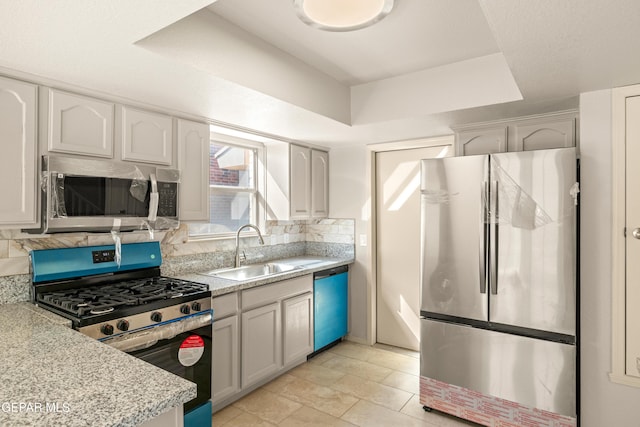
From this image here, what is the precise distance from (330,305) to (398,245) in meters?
0.92

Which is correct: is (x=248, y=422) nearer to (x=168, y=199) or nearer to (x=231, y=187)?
(x=168, y=199)

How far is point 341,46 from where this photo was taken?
229 cm

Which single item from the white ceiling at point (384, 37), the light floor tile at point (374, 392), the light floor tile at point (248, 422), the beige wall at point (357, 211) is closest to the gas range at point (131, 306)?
the light floor tile at point (248, 422)

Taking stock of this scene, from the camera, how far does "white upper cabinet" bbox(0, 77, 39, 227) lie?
179cm

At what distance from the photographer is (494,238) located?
2336 mm

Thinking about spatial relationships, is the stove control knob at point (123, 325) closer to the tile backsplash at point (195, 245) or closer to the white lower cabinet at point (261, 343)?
the tile backsplash at point (195, 245)

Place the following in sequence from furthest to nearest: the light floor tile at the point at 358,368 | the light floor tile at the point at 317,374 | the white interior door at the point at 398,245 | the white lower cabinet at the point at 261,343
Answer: the white interior door at the point at 398,245
the light floor tile at the point at 358,368
the light floor tile at the point at 317,374
the white lower cabinet at the point at 261,343

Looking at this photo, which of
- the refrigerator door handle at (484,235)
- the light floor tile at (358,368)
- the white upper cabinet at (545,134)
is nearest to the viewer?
the refrigerator door handle at (484,235)

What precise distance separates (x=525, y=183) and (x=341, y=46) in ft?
4.58

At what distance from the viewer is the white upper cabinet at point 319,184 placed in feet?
12.9

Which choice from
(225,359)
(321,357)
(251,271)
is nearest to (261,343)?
(225,359)

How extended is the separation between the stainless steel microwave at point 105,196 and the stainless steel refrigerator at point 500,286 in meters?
1.77

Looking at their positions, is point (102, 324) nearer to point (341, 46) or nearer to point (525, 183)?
point (341, 46)

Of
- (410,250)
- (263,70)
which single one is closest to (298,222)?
(410,250)
